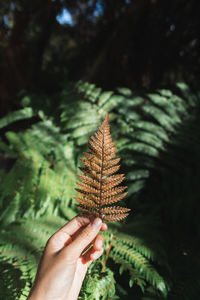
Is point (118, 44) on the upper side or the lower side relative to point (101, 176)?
upper

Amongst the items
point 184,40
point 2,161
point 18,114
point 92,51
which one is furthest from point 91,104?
point 2,161

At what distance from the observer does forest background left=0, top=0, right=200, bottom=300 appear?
113 cm

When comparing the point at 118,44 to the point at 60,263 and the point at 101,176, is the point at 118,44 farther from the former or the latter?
the point at 60,263

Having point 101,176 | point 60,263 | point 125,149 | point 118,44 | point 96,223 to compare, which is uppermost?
point 118,44

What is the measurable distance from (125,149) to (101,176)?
114cm

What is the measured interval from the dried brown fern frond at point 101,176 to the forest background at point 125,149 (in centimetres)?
29

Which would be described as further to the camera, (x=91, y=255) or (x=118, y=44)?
(x=118, y=44)

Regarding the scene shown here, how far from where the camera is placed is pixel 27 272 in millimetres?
1068

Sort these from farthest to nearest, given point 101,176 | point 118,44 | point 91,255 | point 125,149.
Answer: point 118,44 < point 125,149 < point 91,255 < point 101,176

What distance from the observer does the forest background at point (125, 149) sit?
3.71 feet

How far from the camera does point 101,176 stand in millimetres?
582

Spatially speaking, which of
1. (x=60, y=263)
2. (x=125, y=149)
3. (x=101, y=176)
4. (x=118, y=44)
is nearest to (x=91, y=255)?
(x=60, y=263)

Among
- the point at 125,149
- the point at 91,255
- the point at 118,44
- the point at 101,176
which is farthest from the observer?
the point at 118,44

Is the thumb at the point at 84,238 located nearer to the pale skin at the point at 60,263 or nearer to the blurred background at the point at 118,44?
the pale skin at the point at 60,263
